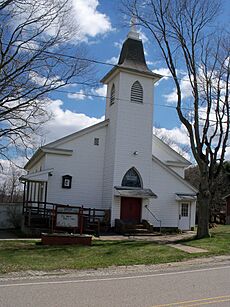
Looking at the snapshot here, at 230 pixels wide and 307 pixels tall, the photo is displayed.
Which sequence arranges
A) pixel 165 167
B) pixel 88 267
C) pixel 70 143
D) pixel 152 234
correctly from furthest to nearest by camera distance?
pixel 165 167 < pixel 70 143 < pixel 152 234 < pixel 88 267

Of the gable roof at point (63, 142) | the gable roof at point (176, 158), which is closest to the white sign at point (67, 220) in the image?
the gable roof at point (63, 142)

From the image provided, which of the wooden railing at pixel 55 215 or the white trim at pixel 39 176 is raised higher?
the white trim at pixel 39 176

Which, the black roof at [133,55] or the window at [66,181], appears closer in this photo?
the window at [66,181]

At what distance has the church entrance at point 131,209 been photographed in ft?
88.8

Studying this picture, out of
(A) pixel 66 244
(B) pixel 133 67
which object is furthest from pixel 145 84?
(A) pixel 66 244

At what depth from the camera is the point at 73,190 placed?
26.6m

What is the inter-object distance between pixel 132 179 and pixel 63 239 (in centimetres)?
1135

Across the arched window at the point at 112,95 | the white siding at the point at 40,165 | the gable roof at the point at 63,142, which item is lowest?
the white siding at the point at 40,165

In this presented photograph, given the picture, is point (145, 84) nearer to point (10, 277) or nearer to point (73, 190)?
point (73, 190)

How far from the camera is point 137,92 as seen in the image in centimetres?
2847

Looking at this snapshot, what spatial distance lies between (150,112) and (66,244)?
14.3 metres

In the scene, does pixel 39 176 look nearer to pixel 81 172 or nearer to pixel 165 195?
pixel 81 172

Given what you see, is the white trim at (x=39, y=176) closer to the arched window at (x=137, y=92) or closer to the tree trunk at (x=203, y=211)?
the arched window at (x=137, y=92)

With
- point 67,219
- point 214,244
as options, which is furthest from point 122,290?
point 214,244
